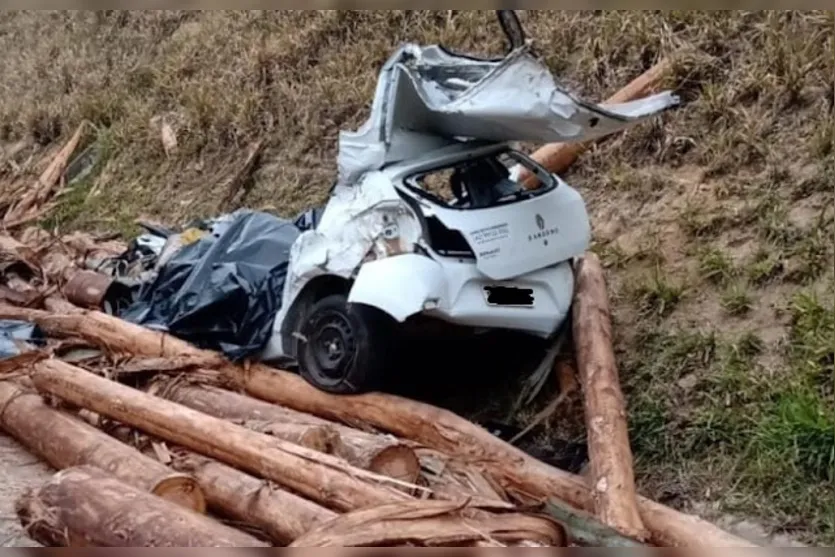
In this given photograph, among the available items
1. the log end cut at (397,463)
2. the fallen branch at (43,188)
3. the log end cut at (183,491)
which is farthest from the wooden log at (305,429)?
the fallen branch at (43,188)

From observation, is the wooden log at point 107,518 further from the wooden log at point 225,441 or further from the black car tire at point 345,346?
the black car tire at point 345,346

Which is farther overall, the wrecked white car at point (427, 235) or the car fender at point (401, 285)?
the wrecked white car at point (427, 235)

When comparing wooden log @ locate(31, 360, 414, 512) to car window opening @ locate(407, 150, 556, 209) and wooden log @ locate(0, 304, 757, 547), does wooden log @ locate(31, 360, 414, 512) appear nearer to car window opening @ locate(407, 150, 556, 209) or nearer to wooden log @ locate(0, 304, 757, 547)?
wooden log @ locate(0, 304, 757, 547)

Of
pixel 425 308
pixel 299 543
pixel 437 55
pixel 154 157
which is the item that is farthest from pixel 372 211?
pixel 154 157

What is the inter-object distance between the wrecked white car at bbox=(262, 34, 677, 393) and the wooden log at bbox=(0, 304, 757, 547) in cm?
12

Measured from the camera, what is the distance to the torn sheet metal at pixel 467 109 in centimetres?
568

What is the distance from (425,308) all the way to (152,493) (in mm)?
1546

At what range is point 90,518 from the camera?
467cm

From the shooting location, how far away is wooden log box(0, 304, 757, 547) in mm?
4699

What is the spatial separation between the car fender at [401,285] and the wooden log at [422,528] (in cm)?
143

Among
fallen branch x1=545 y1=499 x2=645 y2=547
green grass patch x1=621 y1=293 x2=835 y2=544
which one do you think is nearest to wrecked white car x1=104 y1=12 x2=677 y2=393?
green grass patch x1=621 y1=293 x2=835 y2=544

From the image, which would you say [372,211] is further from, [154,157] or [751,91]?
[154,157]

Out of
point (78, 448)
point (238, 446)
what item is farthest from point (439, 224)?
point (78, 448)

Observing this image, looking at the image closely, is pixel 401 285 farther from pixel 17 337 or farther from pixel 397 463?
pixel 17 337
